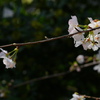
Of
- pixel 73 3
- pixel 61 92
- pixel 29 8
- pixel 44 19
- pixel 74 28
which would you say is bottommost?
pixel 74 28

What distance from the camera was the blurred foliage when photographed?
1847 mm

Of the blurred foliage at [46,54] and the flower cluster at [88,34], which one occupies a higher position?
the blurred foliage at [46,54]

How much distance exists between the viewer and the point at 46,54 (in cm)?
195

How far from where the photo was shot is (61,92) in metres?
1.94

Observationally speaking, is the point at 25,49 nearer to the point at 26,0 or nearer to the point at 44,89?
the point at 44,89

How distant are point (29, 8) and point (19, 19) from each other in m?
0.32

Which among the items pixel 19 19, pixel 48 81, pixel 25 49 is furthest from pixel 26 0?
pixel 48 81

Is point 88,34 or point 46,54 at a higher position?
point 46,54

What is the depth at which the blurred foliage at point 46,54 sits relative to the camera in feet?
6.06

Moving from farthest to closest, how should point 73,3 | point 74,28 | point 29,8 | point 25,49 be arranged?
point 29,8 < point 73,3 < point 25,49 < point 74,28

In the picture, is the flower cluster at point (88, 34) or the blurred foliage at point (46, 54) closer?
the flower cluster at point (88, 34)

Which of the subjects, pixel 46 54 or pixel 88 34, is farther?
pixel 46 54

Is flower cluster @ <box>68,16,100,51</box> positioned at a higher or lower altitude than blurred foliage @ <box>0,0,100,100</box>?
lower

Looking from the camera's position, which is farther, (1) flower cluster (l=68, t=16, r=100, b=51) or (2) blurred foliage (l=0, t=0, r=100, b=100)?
(2) blurred foliage (l=0, t=0, r=100, b=100)
